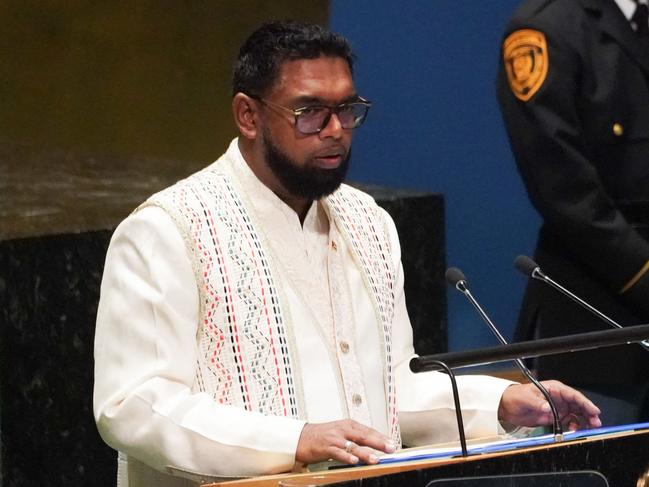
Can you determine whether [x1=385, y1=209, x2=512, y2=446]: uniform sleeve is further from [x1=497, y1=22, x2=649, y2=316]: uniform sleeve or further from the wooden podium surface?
the wooden podium surface

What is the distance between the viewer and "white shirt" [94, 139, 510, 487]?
309 centimetres

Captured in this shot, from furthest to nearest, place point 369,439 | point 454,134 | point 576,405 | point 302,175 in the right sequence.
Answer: point 454,134 < point 302,175 < point 576,405 < point 369,439

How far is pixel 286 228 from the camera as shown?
3.48m

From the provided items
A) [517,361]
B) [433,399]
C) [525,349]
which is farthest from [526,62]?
[525,349]

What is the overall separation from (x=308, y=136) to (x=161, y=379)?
1.96 ft

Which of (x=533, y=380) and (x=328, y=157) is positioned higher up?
(x=328, y=157)

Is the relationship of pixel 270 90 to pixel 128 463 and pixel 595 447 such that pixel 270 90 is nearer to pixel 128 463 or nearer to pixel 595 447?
pixel 128 463

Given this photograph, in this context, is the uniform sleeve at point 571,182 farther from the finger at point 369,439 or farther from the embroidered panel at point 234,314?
the finger at point 369,439

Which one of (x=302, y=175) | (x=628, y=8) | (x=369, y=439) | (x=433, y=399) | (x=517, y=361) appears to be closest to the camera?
(x=369, y=439)

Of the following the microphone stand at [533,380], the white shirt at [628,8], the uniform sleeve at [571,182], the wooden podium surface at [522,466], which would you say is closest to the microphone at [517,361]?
the microphone stand at [533,380]

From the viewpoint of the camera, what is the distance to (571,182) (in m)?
3.96

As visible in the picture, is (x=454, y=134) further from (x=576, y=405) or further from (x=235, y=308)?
(x=576, y=405)

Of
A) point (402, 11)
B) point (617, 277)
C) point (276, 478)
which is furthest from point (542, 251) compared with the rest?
point (276, 478)

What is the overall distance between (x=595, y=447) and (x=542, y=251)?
1.58 metres
